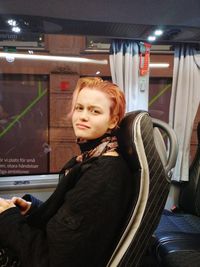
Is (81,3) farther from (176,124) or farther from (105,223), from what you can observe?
(105,223)

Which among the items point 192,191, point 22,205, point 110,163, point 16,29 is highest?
point 16,29

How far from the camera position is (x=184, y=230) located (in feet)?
7.32

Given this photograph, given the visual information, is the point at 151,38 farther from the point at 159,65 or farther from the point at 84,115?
the point at 84,115

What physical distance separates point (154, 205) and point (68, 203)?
312mm

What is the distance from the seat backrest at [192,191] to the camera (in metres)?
2.53

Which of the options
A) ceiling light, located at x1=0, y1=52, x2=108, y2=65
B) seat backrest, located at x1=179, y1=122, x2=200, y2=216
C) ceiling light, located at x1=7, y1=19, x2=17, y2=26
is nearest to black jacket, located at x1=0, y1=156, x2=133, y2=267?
ceiling light, located at x1=7, y1=19, x2=17, y2=26

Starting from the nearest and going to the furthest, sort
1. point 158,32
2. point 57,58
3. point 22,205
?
point 22,205 < point 158,32 < point 57,58

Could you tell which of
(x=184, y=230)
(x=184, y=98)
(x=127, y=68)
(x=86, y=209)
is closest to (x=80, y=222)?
(x=86, y=209)

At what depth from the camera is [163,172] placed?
104cm

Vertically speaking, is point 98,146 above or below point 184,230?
above

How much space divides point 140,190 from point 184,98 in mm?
1928

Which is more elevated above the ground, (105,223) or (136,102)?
(136,102)

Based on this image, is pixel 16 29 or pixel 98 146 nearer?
pixel 98 146

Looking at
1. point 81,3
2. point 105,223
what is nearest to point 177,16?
point 81,3
